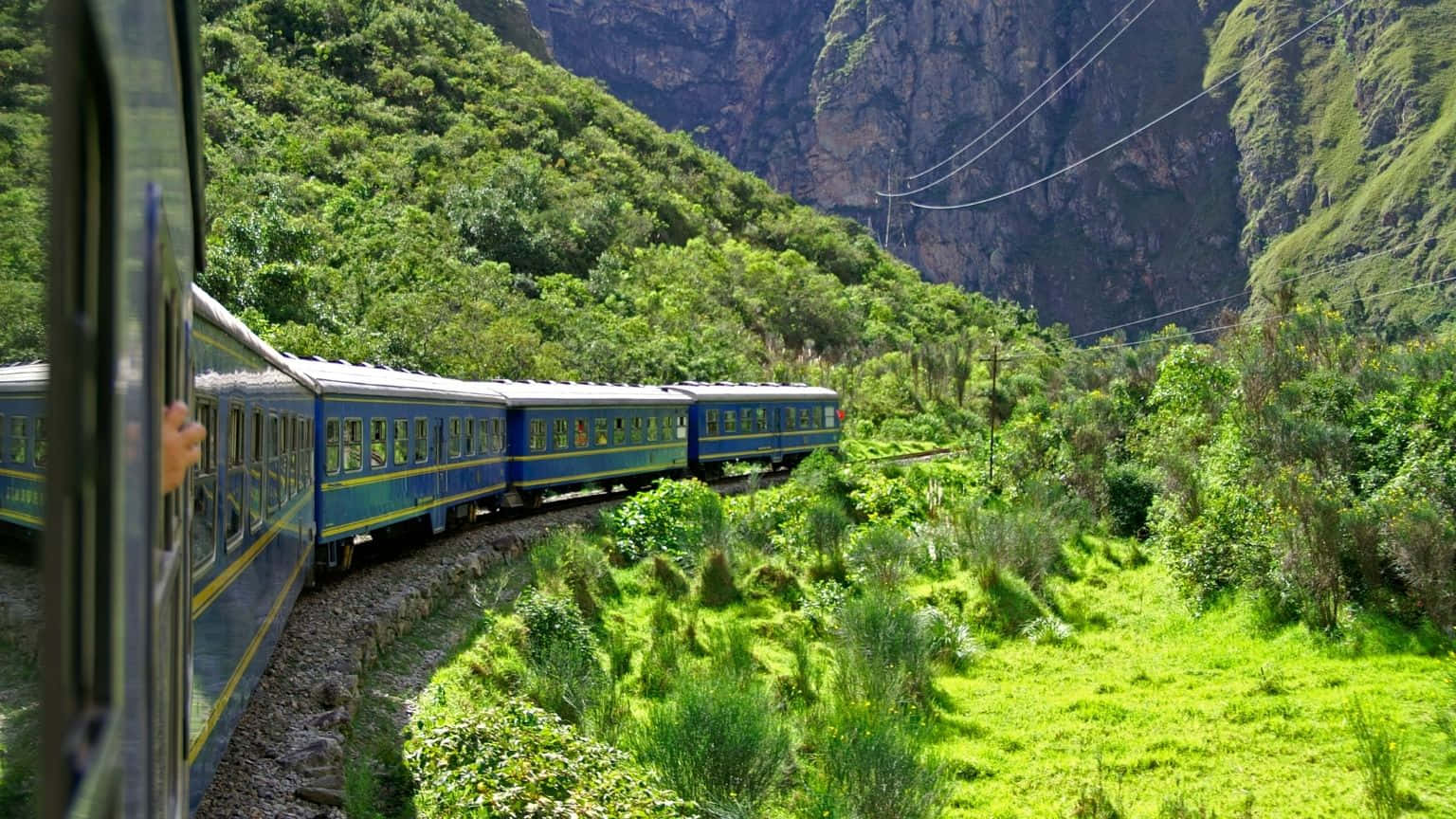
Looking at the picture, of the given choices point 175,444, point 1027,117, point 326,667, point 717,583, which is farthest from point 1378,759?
point 1027,117

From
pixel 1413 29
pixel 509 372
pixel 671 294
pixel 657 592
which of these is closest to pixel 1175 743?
pixel 657 592

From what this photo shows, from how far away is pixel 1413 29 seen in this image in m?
91.6

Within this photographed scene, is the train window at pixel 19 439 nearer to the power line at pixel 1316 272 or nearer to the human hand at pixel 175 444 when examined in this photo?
the human hand at pixel 175 444

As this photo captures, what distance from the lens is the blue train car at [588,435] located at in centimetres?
1745

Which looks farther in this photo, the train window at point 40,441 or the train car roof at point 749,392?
the train car roof at point 749,392

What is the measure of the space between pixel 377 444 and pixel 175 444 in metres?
10.1

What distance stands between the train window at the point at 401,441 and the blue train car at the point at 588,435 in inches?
171

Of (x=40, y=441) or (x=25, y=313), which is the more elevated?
(x=25, y=313)

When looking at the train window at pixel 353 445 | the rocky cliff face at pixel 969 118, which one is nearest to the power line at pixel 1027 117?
the rocky cliff face at pixel 969 118

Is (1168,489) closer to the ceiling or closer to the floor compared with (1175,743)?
closer to the ceiling

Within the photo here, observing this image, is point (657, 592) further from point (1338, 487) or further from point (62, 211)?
point (62, 211)

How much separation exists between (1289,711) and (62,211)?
12485 mm

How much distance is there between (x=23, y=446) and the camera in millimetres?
1436

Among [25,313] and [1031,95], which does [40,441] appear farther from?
[1031,95]
